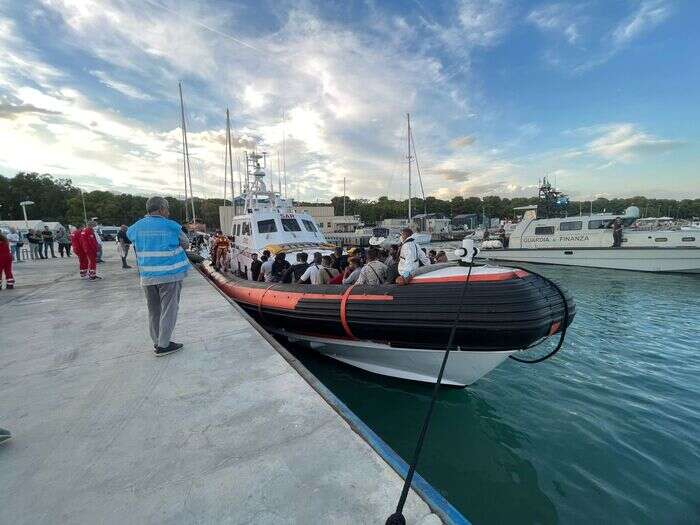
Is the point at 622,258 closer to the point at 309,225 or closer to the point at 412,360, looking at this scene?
the point at 309,225

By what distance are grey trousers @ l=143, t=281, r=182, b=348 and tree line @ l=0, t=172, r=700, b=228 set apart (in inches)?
1898

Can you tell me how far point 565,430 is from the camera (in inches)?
149

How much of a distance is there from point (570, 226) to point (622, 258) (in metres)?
2.88

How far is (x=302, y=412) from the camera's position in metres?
2.33

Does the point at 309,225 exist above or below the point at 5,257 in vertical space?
above

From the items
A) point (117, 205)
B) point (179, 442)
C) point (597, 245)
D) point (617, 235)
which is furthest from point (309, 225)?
point (117, 205)

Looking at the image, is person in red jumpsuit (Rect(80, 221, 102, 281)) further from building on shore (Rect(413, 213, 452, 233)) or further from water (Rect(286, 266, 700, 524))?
building on shore (Rect(413, 213, 452, 233))

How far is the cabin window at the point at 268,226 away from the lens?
10.1 m

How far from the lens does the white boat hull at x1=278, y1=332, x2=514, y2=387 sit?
4002 mm

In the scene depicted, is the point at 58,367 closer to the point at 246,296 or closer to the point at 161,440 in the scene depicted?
the point at 161,440

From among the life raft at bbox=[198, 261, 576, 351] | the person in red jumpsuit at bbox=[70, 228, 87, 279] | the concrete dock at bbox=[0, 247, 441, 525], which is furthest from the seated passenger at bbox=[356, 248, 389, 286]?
the person in red jumpsuit at bbox=[70, 228, 87, 279]

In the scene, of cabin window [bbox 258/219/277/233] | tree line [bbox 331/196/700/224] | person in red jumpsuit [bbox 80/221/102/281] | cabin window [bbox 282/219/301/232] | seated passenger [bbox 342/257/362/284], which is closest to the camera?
seated passenger [bbox 342/257/362/284]

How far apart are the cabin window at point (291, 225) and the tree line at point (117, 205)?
4251cm

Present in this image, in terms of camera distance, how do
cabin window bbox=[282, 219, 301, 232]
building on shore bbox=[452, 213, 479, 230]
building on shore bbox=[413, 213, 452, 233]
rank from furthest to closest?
building on shore bbox=[452, 213, 479, 230] < building on shore bbox=[413, 213, 452, 233] < cabin window bbox=[282, 219, 301, 232]
